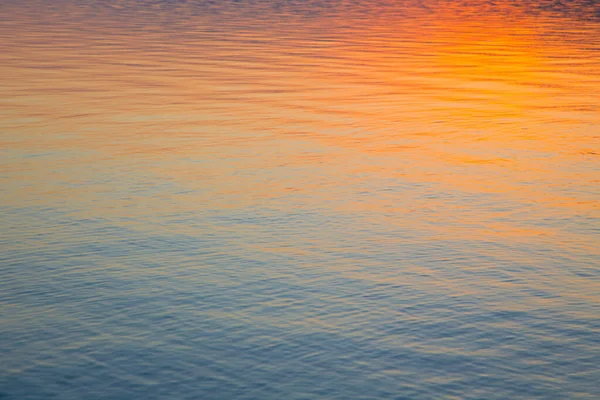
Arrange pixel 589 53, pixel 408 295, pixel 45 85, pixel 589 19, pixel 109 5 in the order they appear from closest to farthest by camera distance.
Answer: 1. pixel 408 295
2. pixel 45 85
3. pixel 589 53
4. pixel 589 19
5. pixel 109 5

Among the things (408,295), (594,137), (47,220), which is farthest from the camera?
(594,137)

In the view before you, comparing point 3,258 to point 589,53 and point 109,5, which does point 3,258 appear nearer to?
point 589,53

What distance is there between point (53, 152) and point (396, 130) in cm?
520

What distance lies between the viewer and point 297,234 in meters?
10.6

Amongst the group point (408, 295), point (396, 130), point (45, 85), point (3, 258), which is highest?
point (45, 85)

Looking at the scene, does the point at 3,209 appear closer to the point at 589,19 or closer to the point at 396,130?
→ the point at 396,130

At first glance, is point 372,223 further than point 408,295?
Yes

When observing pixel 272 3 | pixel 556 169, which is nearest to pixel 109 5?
pixel 272 3

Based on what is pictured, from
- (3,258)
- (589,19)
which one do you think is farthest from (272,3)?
(3,258)

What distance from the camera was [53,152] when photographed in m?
14.2

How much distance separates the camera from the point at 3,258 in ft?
31.7

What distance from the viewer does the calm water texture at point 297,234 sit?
7.43 metres

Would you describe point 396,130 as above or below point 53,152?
above

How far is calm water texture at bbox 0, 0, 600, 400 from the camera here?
743cm
